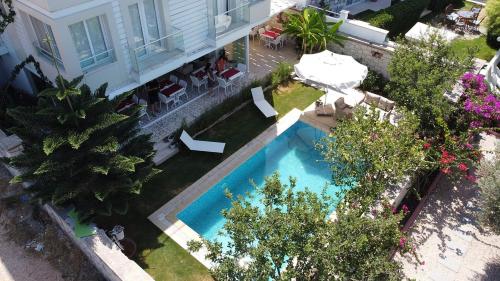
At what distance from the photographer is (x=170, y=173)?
17.2 m

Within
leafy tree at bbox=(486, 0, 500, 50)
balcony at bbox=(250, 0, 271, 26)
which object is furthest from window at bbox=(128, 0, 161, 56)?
leafy tree at bbox=(486, 0, 500, 50)

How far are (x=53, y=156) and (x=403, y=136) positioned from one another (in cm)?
1192

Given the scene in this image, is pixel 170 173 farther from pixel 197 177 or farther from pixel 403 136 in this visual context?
pixel 403 136

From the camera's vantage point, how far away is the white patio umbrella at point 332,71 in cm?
1902

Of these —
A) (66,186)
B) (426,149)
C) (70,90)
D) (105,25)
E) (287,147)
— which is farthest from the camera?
(287,147)

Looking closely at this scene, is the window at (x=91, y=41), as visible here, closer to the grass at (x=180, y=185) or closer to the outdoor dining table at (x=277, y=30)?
the grass at (x=180, y=185)

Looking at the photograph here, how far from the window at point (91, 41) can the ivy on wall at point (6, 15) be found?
11.8 ft

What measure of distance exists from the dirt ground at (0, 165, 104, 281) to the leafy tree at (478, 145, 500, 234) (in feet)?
45.1

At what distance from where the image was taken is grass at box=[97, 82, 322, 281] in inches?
534

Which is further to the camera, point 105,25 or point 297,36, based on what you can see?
point 297,36

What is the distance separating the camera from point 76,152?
40.8 ft

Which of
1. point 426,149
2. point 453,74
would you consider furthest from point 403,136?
point 453,74

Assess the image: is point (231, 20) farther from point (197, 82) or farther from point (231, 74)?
point (197, 82)

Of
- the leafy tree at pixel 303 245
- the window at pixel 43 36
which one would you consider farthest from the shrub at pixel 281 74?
the leafy tree at pixel 303 245
